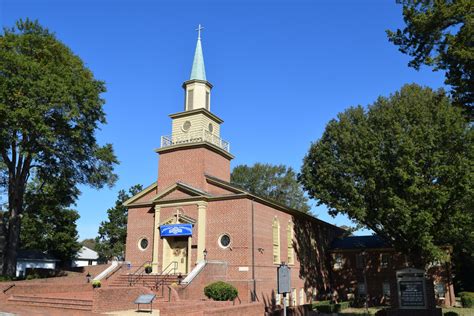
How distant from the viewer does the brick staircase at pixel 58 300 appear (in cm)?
2056

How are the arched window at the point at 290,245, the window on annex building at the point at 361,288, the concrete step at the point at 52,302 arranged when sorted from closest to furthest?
the concrete step at the point at 52,302 < the arched window at the point at 290,245 < the window on annex building at the point at 361,288

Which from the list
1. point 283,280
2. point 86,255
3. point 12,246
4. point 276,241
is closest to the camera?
point 283,280

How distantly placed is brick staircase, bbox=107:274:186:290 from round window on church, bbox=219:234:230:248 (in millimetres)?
3642

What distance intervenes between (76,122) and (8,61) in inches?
223

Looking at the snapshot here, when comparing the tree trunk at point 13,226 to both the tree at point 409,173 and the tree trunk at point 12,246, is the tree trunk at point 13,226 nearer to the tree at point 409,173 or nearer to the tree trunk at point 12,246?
the tree trunk at point 12,246

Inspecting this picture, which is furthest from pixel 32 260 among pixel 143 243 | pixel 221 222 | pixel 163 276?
pixel 221 222

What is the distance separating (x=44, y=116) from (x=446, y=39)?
2396 cm

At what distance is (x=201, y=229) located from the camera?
28.3 meters

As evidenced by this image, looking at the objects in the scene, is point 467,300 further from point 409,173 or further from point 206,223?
point 206,223

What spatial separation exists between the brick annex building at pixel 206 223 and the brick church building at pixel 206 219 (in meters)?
0.07

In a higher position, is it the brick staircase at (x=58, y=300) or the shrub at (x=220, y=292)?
the shrub at (x=220, y=292)

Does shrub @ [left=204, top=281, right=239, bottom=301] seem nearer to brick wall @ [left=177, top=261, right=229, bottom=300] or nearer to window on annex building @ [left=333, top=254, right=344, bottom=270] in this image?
brick wall @ [left=177, top=261, right=229, bottom=300]

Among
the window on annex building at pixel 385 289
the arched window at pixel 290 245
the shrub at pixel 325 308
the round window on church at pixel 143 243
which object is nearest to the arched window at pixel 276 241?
the arched window at pixel 290 245

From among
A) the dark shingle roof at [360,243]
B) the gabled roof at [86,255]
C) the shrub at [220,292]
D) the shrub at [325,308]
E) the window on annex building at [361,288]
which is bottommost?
the shrub at [325,308]
